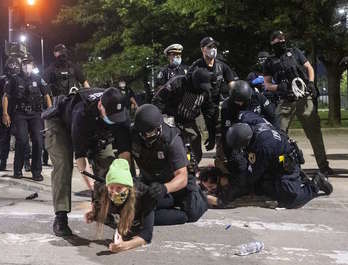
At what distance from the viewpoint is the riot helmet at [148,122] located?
14.9 feet

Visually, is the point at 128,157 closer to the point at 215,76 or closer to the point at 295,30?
the point at 215,76

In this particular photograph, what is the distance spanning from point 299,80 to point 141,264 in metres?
3.80

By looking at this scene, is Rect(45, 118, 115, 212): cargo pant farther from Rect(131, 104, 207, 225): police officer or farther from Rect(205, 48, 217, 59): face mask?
Rect(205, 48, 217, 59): face mask

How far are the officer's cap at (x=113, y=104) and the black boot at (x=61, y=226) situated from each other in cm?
103

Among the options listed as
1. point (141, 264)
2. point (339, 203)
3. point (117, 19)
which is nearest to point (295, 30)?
point (117, 19)

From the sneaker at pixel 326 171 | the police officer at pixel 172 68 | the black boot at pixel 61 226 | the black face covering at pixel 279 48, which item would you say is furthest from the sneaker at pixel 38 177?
the sneaker at pixel 326 171

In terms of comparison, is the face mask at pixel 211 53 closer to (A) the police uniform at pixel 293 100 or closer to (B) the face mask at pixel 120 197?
(A) the police uniform at pixel 293 100

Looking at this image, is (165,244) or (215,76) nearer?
(165,244)

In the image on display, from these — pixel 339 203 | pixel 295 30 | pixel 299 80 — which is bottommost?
pixel 339 203

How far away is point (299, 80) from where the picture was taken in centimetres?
709

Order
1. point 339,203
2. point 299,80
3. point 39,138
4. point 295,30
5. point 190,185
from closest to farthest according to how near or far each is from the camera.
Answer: point 190,185 → point 339,203 → point 299,80 → point 39,138 → point 295,30

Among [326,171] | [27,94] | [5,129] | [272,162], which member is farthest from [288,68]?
[5,129]

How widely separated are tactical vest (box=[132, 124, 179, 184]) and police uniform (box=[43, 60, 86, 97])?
3613 millimetres

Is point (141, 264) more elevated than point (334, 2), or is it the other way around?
point (334, 2)
